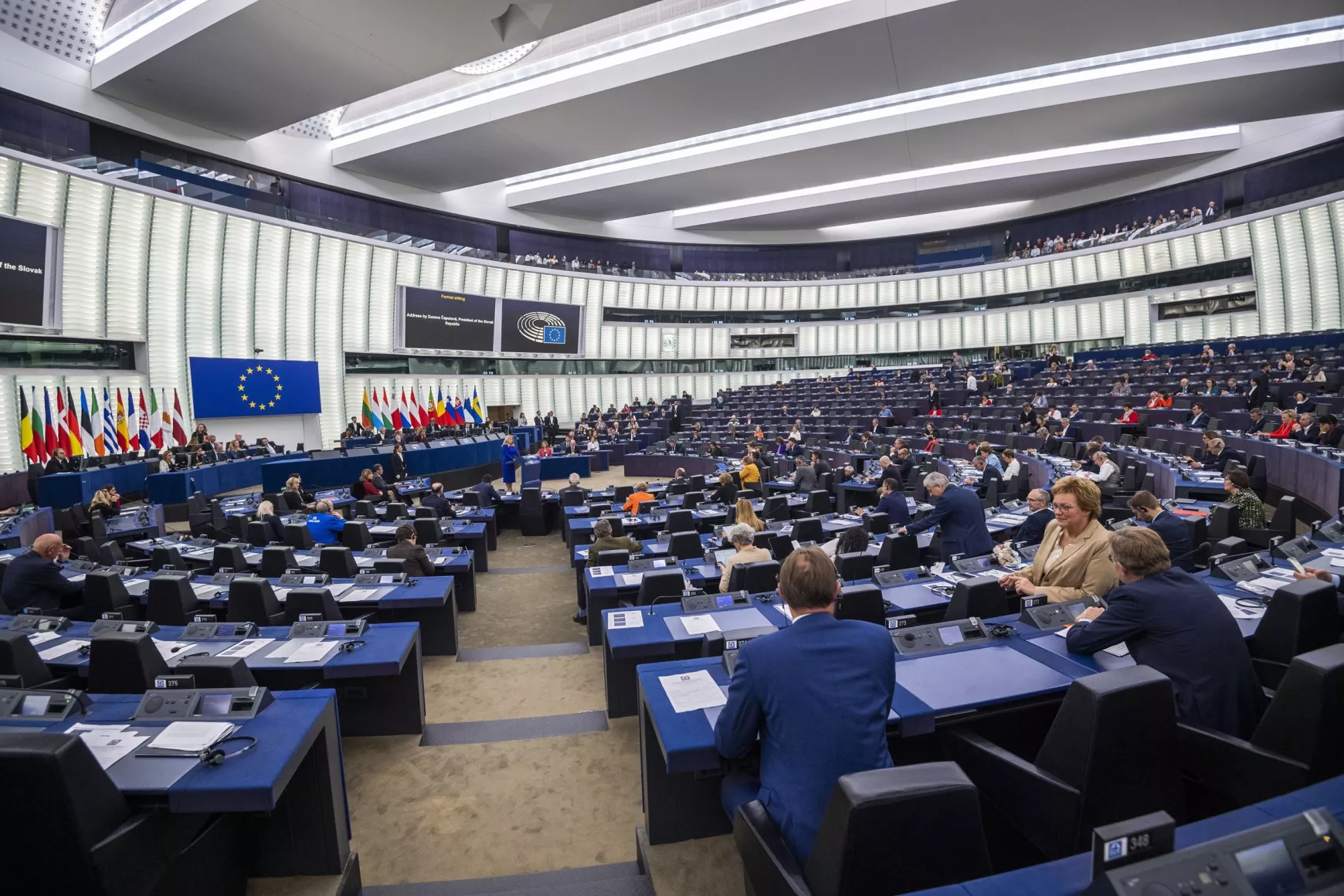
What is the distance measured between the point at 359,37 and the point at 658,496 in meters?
11.6

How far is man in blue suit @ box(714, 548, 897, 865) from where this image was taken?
5.65 feet

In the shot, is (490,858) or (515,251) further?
(515,251)

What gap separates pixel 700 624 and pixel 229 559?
5.17m

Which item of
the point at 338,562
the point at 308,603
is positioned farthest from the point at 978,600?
the point at 338,562

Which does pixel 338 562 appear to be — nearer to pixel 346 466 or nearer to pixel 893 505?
pixel 893 505

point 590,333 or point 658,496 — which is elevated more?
point 590,333

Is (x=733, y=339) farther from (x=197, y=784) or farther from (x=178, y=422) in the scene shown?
(x=197, y=784)

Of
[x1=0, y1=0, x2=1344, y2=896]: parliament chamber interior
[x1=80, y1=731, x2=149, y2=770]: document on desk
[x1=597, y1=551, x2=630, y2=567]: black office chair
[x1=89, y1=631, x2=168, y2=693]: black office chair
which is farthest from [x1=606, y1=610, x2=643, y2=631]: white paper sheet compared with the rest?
[x1=89, y1=631, x2=168, y2=693]: black office chair

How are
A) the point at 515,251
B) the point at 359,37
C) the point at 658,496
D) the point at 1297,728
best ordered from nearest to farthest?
the point at 1297,728 → the point at 658,496 → the point at 359,37 → the point at 515,251

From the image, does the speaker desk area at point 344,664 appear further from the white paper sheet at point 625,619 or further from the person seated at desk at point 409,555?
the person seated at desk at point 409,555

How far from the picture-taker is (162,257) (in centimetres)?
1520

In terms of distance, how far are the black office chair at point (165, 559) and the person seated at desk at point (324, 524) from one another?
1391 mm

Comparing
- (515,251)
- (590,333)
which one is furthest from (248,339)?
(590,333)

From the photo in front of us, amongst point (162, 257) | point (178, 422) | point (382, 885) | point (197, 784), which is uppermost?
point (162, 257)
